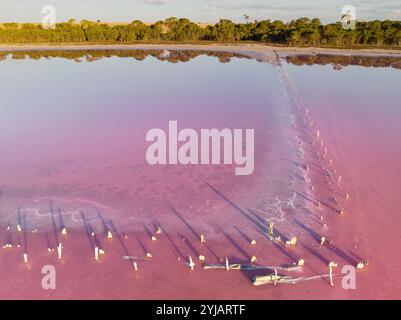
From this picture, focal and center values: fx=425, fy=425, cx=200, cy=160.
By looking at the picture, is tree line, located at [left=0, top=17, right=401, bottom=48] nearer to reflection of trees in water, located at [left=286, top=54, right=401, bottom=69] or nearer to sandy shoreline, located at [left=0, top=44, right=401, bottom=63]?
sandy shoreline, located at [left=0, top=44, right=401, bottom=63]

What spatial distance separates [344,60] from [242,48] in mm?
14828

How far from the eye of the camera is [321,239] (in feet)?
39.9

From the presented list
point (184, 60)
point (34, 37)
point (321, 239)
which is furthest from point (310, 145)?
point (34, 37)

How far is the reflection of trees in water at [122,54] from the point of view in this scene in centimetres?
4781

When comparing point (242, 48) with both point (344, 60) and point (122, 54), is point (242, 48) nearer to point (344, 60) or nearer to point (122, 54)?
point (344, 60)

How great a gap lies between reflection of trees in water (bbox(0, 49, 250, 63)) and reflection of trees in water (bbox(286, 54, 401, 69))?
20.9 feet

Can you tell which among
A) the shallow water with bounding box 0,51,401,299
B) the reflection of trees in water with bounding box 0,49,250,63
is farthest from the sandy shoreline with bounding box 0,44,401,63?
the shallow water with bounding box 0,51,401,299

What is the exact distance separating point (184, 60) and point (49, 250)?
3688 cm

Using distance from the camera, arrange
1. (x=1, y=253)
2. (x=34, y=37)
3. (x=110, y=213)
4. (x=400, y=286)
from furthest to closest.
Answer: (x=34, y=37) → (x=110, y=213) → (x=1, y=253) → (x=400, y=286)

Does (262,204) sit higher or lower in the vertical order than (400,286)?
higher

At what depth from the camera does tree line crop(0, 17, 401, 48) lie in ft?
184

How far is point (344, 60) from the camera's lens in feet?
148
